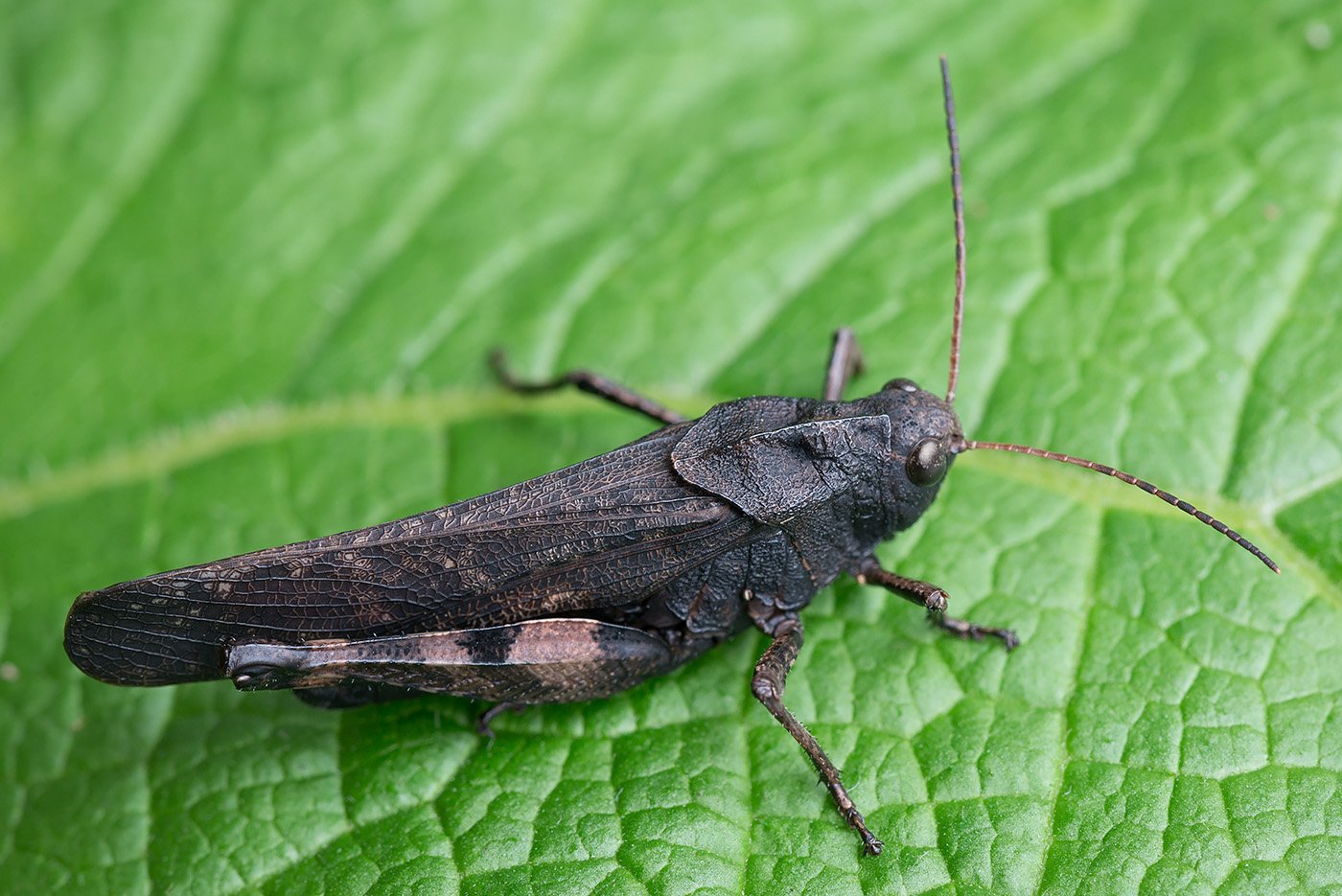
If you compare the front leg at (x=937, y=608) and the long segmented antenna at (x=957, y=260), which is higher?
the long segmented antenna at (x=957, y=260)

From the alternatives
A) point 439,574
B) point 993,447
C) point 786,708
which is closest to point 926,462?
point 993,447

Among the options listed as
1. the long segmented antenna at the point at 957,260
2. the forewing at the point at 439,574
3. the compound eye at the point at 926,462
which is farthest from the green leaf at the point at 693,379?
the forewing at the point at 439,574

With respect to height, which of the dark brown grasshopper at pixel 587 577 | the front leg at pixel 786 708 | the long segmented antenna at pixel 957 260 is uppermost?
the long segmented antenna at pixel 957 260

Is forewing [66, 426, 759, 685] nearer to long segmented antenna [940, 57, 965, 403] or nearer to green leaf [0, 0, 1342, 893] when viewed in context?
green leaf [0, 0, 1342, 893]

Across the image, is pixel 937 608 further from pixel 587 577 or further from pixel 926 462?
pixel 587 577

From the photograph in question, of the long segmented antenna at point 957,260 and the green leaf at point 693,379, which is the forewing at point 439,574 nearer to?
the green leaf at point 693,379

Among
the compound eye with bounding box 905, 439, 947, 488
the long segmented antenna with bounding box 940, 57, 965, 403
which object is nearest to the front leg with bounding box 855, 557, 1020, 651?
the compound eye with bounding box 905, 439, 947, 488
